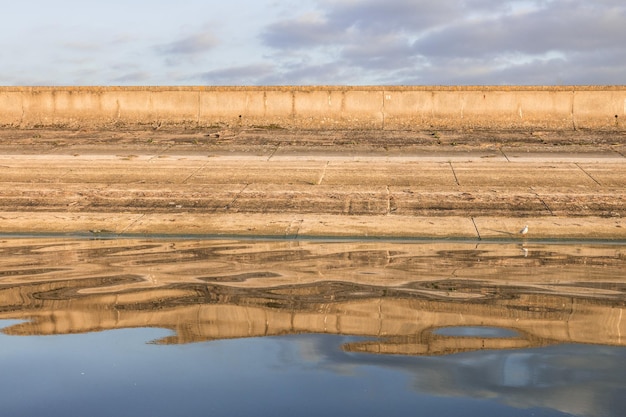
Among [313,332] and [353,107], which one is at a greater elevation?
[353,107]

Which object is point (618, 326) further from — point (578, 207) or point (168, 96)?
point (168, 96)

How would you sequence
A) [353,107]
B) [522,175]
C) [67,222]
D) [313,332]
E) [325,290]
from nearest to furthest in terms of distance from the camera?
1. [313,332]
2. [325,290]
3. [67,222]
4. [522,175]
5. [353,107]

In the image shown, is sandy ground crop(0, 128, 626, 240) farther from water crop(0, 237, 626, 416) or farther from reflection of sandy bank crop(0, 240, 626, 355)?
water crop(0, 237, 626, 416)

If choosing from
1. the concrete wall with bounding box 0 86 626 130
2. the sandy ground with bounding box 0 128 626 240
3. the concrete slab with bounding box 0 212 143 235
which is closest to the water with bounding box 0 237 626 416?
the sandy ground with bounding box 0 128 626 240

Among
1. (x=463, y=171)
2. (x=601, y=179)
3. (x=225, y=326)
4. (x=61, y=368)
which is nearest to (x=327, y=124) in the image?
(x=463, y=171)

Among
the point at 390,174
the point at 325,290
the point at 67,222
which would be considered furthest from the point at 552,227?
the point at 67,222

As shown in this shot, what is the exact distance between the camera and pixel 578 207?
15469 millimetres

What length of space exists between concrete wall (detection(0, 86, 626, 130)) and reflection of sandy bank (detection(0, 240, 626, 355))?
28.9 ft

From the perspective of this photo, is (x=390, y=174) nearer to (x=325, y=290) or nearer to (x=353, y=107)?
(x=353, y=107)

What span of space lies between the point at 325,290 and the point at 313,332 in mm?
1821

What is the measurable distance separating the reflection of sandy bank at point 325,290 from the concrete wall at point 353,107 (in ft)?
28.9

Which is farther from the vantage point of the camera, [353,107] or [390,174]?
[353,107]

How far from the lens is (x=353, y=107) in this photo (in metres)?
22.1

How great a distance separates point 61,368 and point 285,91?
1546 cm
